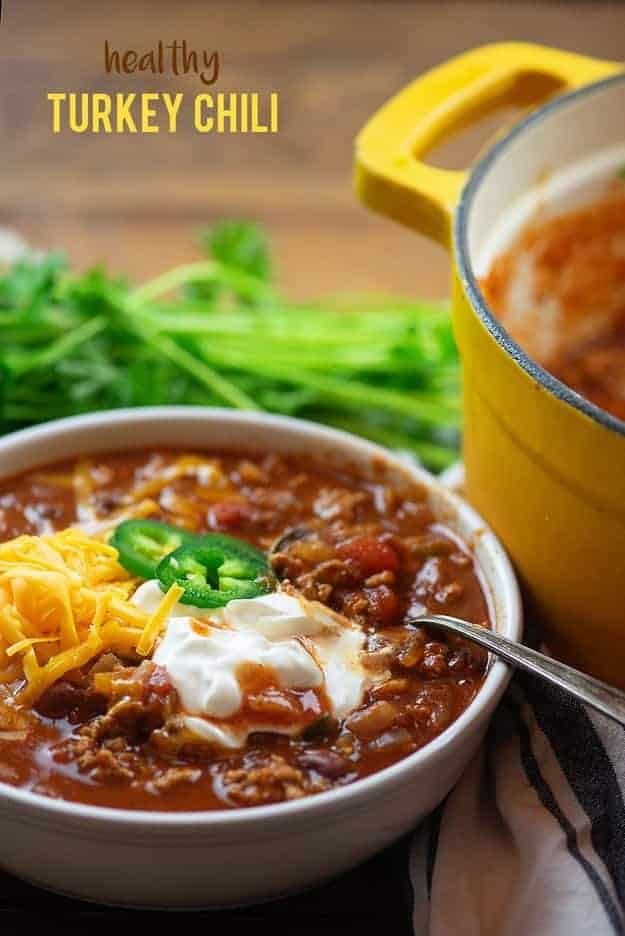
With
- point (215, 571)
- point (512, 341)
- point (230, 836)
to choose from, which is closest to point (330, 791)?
point (230, 836)

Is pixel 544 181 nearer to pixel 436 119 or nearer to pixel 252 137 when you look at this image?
pixel 436 119

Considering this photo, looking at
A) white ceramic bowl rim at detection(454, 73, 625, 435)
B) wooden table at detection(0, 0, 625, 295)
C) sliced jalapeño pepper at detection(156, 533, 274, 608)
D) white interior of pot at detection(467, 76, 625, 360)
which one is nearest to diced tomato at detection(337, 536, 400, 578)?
sliced jalapeño pepper at detection(156, 533, 274, 608)

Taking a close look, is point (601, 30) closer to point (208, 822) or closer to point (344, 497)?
point (344, 497)

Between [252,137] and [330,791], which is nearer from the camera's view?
[330,791]

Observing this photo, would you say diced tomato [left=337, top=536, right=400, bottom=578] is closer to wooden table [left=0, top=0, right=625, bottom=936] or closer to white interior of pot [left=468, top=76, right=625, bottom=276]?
white interior of pot [left=468, top=76, right=625, bottom=276]

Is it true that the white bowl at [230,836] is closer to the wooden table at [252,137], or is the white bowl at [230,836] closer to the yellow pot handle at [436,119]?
the yellow pot handle at [436,119]

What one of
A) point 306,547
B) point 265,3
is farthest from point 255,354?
point 265,3
